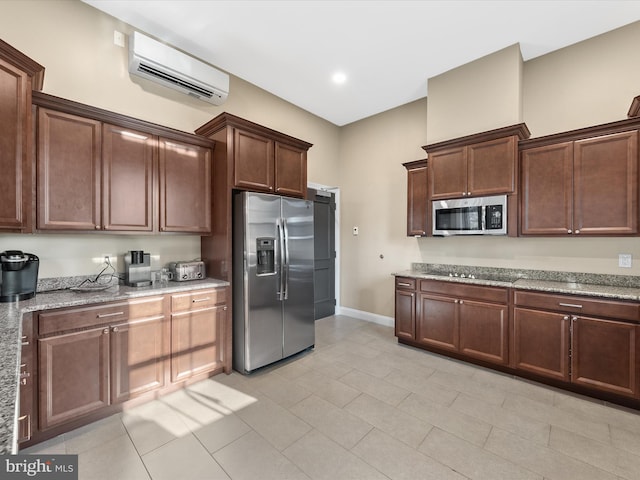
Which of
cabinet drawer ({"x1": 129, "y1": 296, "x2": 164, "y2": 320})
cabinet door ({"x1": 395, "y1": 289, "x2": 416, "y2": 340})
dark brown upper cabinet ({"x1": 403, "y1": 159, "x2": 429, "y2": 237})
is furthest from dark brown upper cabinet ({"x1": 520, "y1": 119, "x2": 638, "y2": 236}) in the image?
cabinet drawer ({"x1": 129, "y1": 296, "x2": 164, "y2": 320})

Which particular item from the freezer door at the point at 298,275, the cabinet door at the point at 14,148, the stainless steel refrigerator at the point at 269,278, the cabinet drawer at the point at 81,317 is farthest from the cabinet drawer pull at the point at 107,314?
the freezer door at the point at 298,275

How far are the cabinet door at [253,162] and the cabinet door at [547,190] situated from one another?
2.68 metres

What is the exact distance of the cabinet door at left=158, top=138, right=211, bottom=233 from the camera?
2781 mm

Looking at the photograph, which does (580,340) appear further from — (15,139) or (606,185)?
(15,139)

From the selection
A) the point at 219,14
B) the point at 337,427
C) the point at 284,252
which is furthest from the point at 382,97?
the point at 337,427

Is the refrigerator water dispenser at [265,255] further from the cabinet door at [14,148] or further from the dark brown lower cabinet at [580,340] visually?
the dark brown lower cabinet at [580,340]

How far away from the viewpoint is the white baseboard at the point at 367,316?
14.9 feet

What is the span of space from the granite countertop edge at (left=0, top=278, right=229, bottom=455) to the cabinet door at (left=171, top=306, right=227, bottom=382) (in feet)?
0.90

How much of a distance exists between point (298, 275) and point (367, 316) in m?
1.98

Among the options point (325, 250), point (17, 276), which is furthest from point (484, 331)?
point (17, 276)

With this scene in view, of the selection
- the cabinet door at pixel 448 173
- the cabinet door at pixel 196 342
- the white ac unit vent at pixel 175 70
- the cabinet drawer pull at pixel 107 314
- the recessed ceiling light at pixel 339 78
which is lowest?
the cabinet door at pixel 196 342

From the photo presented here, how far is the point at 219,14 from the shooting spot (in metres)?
2.68

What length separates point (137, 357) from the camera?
94.1 inches

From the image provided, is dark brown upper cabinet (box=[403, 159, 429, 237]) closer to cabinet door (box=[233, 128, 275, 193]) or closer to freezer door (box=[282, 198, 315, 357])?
freezer door (box=[282, 198, 315, 357])
